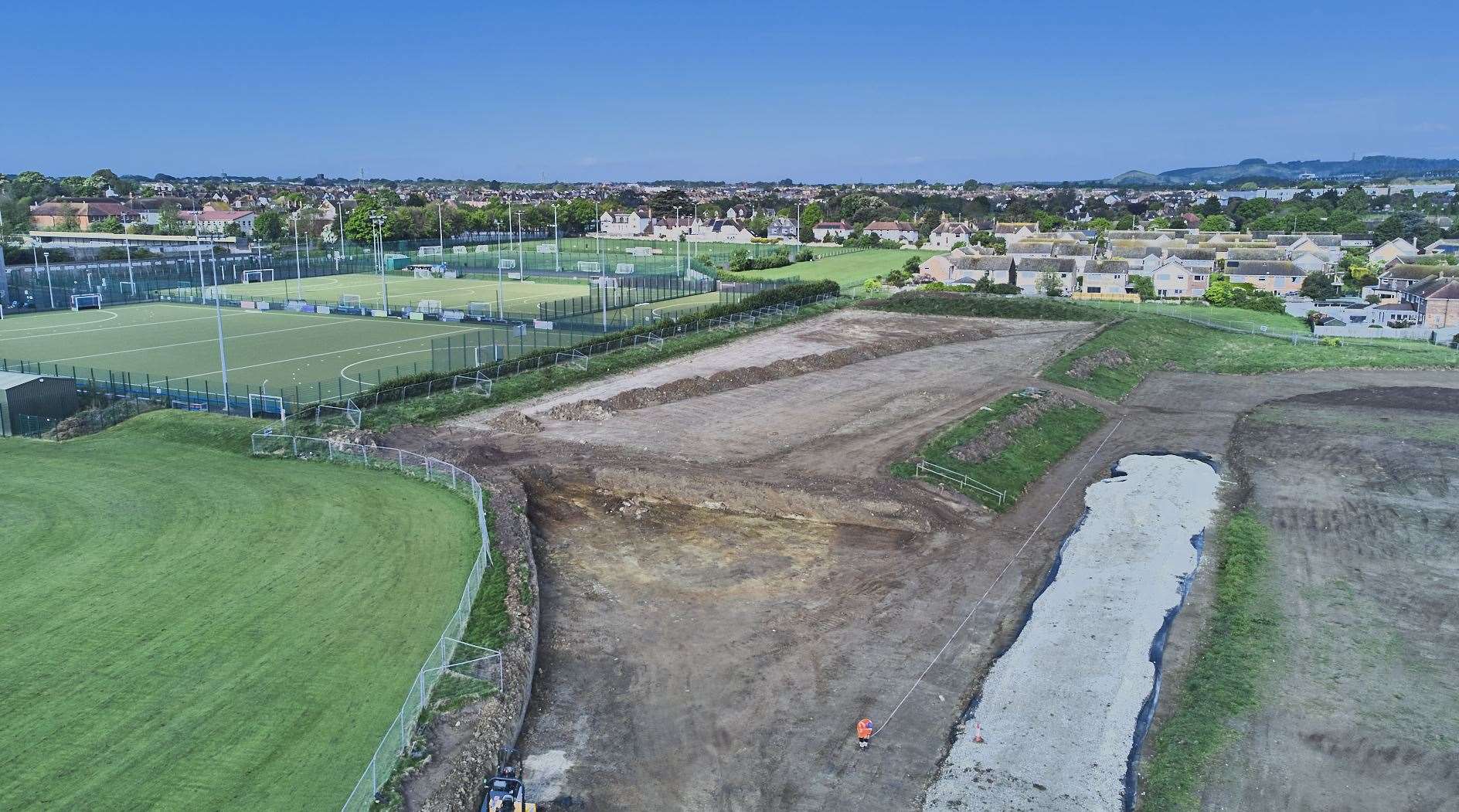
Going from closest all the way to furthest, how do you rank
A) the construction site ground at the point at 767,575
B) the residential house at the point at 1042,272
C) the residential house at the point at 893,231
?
1. the construction site ground at the point at 767,575
2. the residential house at the point at 1042,272
3. the residential house at the point at 893,231

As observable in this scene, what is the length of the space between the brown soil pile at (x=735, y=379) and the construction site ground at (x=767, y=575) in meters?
0.53

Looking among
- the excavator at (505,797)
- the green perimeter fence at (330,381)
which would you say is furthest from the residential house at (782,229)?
the excavator at (505,797)

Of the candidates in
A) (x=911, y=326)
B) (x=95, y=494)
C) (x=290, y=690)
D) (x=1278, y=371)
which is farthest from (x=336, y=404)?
(x=1278, y=371)

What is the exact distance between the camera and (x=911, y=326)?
204ft

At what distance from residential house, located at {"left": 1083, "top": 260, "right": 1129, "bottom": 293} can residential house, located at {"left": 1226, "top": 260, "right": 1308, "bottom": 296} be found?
430 inches

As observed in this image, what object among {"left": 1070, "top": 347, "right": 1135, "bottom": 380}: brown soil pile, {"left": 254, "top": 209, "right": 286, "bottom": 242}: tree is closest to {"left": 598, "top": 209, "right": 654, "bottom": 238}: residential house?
{"left": 254, "top": 209, "right": 286, "bottom": 242}: tree

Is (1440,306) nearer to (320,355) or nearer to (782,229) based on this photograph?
(320,355)

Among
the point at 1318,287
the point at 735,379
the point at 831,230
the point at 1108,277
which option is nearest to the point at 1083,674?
the point at 735,379

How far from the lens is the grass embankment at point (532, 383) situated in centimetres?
3588

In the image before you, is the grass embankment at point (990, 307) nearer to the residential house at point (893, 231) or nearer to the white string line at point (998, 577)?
the white string line at point (998, 577)

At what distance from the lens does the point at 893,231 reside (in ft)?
445

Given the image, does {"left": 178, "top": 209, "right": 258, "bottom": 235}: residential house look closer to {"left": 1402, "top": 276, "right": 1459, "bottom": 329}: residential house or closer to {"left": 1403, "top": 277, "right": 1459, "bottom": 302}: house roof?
{"left": 1403, "top": 277, "right": 1459, "bottom": 302}: house roof

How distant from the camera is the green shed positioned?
3366 centimetres

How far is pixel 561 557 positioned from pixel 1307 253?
91.9 m
